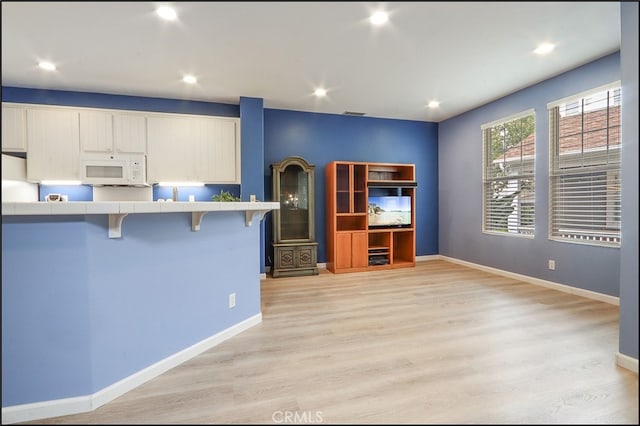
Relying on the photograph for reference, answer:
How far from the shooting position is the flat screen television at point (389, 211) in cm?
524

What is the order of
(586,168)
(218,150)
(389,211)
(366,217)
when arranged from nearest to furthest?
(586,168) < (218,150) < (366,217) < (389,211)

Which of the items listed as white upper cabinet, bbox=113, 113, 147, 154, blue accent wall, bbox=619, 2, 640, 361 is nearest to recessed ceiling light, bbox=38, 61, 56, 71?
white upper cabinet, bbox=113, 113, 147, 154

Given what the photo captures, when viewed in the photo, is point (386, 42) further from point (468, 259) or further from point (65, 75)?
point (468, 259)

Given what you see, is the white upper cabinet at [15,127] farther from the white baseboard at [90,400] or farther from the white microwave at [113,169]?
the white baseboard at [90,400]

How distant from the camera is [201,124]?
4355 millimetres

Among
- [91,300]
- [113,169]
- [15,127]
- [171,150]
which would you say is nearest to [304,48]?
[171,150]

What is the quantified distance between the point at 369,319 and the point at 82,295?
226 cm

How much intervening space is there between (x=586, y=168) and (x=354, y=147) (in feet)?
10.6

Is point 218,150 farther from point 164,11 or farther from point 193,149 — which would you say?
point 164,11

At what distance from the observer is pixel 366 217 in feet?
16.8

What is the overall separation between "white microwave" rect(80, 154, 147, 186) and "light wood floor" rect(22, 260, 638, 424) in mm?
2636

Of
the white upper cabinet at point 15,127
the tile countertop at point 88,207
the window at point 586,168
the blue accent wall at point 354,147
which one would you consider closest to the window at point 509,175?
the window at point 586,168

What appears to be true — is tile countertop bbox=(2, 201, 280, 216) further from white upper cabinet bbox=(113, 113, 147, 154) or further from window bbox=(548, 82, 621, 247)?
window bbox=(548, 82, 621, 247)

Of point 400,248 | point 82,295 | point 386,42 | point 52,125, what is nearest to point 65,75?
point 52,125
